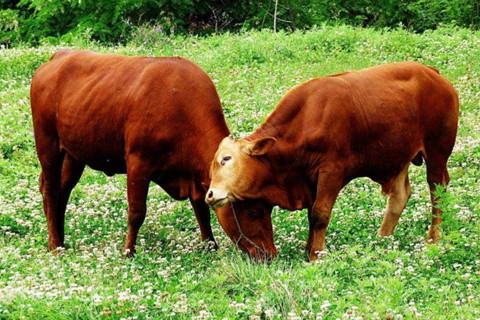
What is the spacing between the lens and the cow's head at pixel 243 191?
869 centimetres

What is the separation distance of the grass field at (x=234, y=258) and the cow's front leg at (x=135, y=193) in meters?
0.21

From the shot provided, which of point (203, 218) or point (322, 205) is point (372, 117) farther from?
point (203, 218)

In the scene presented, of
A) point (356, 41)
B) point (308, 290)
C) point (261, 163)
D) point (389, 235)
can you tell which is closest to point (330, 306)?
point (308, 290)

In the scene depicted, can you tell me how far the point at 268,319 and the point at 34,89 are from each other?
4.81 meters

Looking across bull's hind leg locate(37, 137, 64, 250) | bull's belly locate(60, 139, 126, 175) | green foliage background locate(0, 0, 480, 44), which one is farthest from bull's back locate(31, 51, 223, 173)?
green foliage background locate(0, 0, 480, 44)

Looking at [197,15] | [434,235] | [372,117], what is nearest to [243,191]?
[372,117]

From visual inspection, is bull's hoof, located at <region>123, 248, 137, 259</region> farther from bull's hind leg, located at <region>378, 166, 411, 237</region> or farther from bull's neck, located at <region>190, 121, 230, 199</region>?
bull's hind leg, located at <region>378, 166, 411, 237</region>

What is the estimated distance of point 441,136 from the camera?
9875 millimetres

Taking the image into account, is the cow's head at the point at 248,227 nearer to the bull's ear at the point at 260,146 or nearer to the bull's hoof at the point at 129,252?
the bull's ear at the point at 260,146

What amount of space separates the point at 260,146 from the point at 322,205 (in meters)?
0.88

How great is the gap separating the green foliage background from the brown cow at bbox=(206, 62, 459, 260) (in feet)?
46.5

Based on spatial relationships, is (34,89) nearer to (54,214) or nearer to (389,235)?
(54,214)

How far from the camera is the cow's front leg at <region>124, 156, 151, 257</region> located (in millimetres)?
9312

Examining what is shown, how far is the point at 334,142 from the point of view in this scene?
9016 mm
